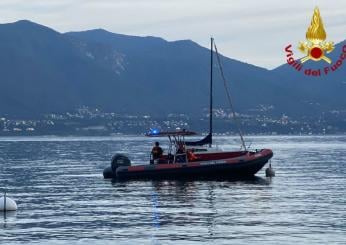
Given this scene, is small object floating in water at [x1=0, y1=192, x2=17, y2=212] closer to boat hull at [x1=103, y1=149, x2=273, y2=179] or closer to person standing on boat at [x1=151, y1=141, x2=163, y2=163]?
boat hull at [x1=103, y1=149, x2=273, y2=179]

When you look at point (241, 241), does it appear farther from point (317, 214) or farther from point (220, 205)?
point (220, 205)

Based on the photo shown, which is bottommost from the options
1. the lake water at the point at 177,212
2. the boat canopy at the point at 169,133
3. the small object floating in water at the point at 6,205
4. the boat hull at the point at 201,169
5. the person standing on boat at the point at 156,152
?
the lake water at the point at 177,212

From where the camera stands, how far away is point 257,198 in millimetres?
51781

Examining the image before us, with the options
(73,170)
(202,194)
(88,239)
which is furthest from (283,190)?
(73,170)

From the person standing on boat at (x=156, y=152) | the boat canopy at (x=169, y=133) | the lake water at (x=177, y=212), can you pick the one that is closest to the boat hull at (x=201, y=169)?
the lake water at (x=177, y=212)

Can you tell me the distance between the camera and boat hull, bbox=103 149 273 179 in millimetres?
65625

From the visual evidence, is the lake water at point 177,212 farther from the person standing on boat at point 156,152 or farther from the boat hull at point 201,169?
the person standing on boat at point 156,152

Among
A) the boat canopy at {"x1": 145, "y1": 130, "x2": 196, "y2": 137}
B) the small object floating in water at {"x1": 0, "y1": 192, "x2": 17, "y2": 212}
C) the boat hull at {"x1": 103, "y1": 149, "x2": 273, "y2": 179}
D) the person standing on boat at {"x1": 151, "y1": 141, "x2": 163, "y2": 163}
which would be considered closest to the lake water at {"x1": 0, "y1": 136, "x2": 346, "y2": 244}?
the small object floating in water at {"x1": 0, "y1": 192, "x2": 17, "y2": 212}

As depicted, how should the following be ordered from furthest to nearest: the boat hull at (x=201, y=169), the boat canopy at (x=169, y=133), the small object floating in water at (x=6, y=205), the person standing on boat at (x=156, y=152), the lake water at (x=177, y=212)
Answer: the boat canopy at (x=169, y=133) → the person standing on boat at (x=156, y=152) → the boat hull at (x=201, y=169) → the small object floating in water at (x=6, y=205) → the lake water at (x=177, y=212)

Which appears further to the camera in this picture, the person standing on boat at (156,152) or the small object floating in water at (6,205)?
the person standing on boat at (156,152)

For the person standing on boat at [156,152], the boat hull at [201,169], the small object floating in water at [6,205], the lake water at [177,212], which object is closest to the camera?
the lake water at [177,212]

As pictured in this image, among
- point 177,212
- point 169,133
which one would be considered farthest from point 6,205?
point 169,133

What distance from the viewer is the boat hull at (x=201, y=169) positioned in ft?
215

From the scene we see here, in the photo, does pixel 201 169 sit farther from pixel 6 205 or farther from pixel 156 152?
pixel 6 205
